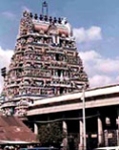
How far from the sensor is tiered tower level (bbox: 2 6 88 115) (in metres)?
101

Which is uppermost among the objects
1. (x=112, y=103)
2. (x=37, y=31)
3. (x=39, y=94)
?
(x=37, y=31)

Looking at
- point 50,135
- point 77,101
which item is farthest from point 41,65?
point 50,135

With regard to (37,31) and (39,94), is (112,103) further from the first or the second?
(37,31)

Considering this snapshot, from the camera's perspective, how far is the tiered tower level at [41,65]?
330 feet

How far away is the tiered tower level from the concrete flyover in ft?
45.2

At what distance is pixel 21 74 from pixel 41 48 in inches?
362

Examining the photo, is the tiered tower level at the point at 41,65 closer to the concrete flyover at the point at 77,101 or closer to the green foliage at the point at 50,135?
the concrete flyover at the point at 77,101

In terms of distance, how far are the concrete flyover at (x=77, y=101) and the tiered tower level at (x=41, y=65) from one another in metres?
13.8

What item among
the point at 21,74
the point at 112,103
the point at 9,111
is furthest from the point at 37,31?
the point at 112,103

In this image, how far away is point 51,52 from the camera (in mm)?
106125

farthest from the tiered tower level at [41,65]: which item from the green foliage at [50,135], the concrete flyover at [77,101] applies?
the green foliage at [50,135]

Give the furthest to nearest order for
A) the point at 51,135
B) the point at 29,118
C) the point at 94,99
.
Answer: the point at 29,118, the point at 94,99, the point at 51,135

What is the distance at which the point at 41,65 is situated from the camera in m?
103

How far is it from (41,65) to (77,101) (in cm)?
3369
